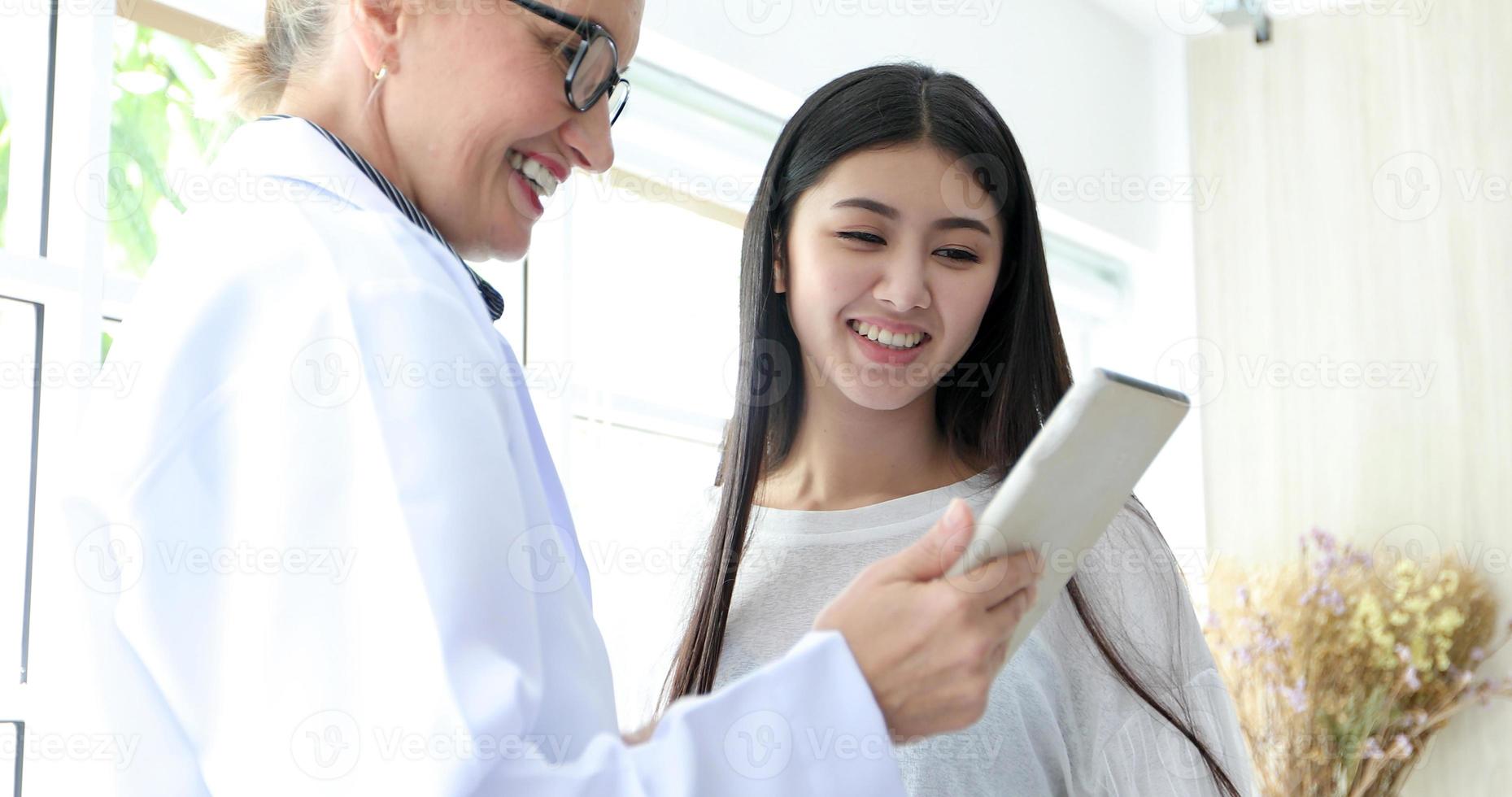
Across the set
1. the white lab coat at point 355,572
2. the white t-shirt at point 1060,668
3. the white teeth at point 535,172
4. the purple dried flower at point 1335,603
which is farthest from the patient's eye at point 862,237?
the purple dried flower at point 1335,603

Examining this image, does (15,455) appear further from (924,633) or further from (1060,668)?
(924,633)

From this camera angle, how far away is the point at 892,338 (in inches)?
58.0

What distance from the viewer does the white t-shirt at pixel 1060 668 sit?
132 cm

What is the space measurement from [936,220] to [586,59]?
0.55 meters

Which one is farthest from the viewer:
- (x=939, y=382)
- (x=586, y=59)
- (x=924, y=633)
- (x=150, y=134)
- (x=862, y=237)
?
(x=150, y=134)

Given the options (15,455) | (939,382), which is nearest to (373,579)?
(939,382)

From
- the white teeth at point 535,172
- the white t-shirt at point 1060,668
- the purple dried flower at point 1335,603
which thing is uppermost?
the white teeth at point 535,172

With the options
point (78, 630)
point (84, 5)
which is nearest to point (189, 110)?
point (84, 5)

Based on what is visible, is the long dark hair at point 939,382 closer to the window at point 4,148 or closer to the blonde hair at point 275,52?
the blonde hair at point 275,52

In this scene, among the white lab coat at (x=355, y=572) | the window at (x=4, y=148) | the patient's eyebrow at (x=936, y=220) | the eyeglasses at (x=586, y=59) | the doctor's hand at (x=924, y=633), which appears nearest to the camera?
the white lab coat at (x=355, y=572)

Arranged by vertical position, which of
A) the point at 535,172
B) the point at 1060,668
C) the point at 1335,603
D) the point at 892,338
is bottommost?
the point at 1335,603

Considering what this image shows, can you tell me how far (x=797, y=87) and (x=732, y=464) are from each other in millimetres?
1856

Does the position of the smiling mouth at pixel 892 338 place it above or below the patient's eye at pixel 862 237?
below

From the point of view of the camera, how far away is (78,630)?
805 millimetres
